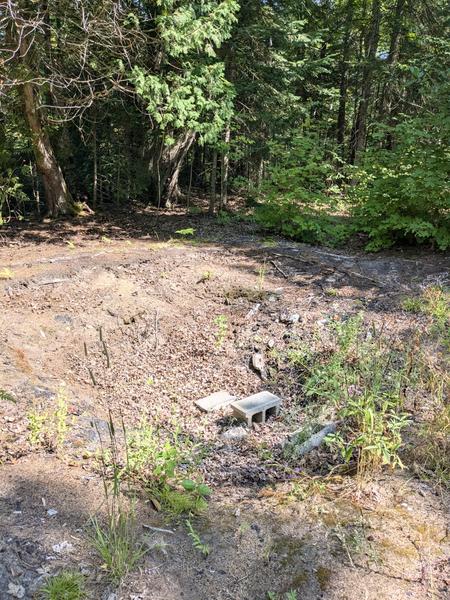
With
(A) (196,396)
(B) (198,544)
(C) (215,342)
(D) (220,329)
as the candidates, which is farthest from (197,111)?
(B) (198,544)

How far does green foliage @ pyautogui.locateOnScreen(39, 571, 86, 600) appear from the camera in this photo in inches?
66.6

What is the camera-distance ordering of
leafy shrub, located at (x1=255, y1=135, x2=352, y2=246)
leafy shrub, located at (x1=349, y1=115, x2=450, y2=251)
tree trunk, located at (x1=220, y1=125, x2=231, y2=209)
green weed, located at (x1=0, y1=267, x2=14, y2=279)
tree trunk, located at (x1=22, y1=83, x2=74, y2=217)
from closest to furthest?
green weed, located at (x1=0, y1=267, x2=14, y2=279) < leafy shrub, located at (x1=349, y1=115, x2=450, y2=251) < leafy shrub, located at (x1=255, y1=135, x2=352, y2=246) < tree trunk, located at (x1=22, y1=83, x2=74, y2=217) < tree trunk, located at (x1=220, y1=125, x2=231, y2=209)

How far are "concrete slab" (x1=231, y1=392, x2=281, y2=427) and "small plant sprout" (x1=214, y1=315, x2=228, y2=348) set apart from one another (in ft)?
3.74

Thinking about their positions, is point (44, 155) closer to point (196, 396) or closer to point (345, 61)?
point (196, 396)

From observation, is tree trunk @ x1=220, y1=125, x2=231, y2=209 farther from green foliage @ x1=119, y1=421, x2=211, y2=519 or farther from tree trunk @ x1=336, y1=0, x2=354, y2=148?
green foliage @ x1=119, y1=421, x2=211, y2=519

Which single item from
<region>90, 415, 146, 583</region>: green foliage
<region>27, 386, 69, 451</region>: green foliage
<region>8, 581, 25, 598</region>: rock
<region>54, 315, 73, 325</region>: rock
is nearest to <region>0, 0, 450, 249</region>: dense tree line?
<region>54, 315, 73, 325</region>: rock

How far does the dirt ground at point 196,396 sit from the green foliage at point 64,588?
0.05m

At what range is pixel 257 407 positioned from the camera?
351 cm

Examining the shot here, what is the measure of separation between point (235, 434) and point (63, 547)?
5.40 ft

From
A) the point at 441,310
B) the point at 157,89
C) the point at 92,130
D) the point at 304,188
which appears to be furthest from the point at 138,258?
the point at 92,130

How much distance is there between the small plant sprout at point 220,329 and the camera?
187 inches

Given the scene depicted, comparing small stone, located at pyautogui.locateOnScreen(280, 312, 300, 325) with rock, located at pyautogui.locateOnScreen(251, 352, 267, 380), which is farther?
small stone, located at pyautogui.locateOnScreen(280, 312, 300, 325)

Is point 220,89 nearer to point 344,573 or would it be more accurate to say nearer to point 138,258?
point 138,258

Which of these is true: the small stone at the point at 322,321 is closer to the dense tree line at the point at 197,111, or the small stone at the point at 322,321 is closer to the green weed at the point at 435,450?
the green weed at the point at 435,450
